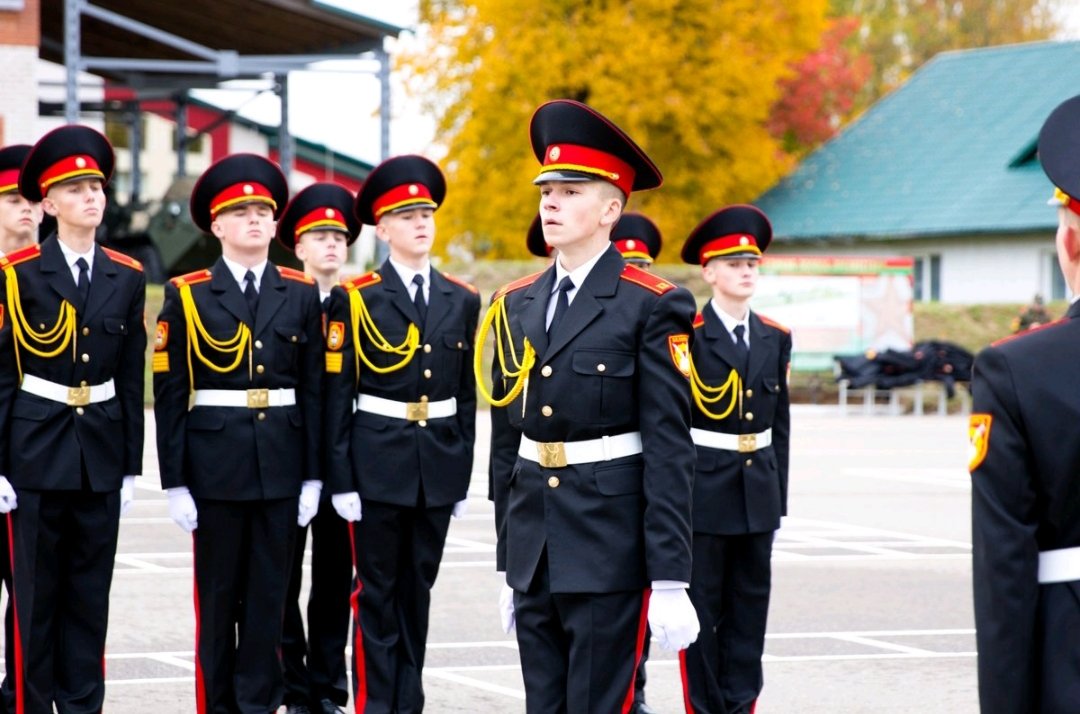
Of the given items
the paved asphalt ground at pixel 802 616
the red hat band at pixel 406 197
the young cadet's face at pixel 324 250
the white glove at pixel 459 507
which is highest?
the red hat band at pixel 406 197

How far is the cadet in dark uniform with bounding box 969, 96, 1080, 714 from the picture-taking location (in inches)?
141

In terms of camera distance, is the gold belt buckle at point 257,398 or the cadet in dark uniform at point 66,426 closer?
the cadet in dark uniform at point 66,426

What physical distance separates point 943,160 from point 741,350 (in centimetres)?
3678

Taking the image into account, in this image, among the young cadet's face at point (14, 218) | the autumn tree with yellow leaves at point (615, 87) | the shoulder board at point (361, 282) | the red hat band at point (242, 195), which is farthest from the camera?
the autumn tree with yellow leaves at point (615, 87)

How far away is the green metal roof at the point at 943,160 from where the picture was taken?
40438mm

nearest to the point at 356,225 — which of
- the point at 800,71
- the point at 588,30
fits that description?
the point at 588,30

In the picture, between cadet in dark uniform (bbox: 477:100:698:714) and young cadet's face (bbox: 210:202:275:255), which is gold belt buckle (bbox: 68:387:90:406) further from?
cadet in dark uniform (bbox: 477:100:698:714)

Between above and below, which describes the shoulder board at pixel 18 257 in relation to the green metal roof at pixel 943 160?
below

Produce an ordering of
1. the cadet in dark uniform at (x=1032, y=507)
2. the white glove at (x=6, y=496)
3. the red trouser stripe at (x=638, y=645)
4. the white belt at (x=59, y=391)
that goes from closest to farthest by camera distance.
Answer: the cadet in dark uniform at (x=1032, y=507) → the red trouser stripe at (x=638, y=645) → the white glove at (x=6, y=496) → the white belt at (x=59, y=391)

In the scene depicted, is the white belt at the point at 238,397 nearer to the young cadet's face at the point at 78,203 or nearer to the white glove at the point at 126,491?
the white glove at the point at 126,491

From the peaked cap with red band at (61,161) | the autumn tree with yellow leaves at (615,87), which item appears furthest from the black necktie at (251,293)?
the autumn tree with yellow leaves at (615,87)

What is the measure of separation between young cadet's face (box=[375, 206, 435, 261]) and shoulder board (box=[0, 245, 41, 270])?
150 cm

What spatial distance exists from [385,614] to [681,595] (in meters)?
2.52

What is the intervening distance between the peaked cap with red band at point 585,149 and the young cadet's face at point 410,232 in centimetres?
236
